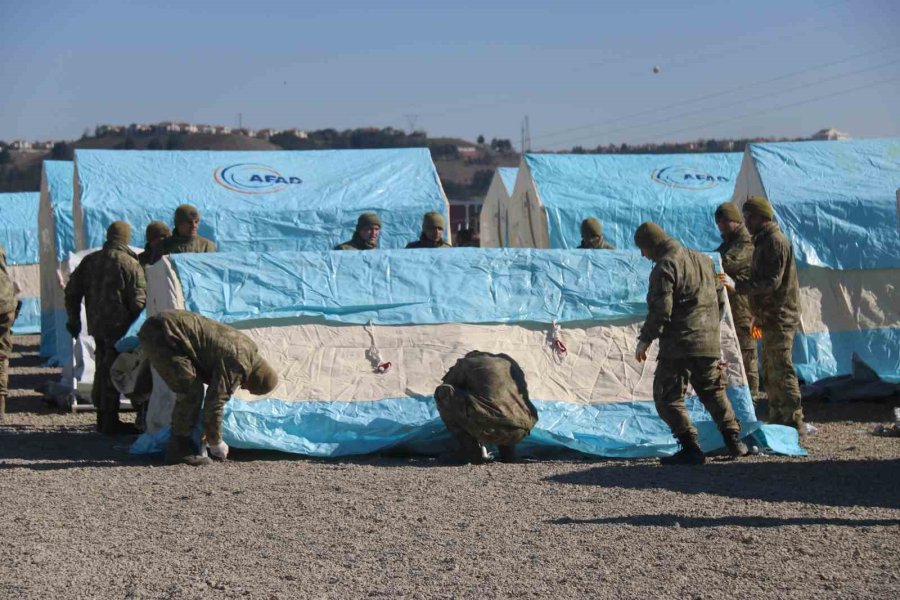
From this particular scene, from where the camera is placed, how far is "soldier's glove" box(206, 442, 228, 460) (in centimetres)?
852

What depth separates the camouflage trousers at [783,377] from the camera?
944cm

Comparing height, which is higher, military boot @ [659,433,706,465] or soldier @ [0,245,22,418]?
soldier @ [0,245,22,418]

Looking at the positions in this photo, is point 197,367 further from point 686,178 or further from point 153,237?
point 686,178

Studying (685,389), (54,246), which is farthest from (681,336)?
(54,246)

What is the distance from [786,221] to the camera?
1330cm

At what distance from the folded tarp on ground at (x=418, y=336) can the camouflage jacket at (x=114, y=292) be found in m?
1.06

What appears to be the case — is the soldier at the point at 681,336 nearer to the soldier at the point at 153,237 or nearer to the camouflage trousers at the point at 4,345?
the soldier at the point at 153,237

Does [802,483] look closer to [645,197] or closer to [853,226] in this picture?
[853,226]

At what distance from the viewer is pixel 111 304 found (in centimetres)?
1041

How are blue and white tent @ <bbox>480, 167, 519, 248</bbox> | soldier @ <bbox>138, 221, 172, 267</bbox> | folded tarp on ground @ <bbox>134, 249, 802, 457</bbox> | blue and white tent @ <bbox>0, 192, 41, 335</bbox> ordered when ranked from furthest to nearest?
A: blue and white tent @ <bbox>0, 192, 41, 335</bbox> → blue and white tent @ <bbox>480, 167, 519, 248</bbox> → soldier @ <bbox>138, 221, 172, 267</bbox> → folded tarp on ground @ <bbox>134, 249, 802, 457</bbox>

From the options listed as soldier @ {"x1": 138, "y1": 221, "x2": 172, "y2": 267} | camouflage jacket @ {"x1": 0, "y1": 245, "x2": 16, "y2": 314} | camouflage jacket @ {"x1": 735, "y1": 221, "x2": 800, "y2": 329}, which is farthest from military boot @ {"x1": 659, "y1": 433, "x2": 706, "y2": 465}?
camouflage jacket @ {"x1": 0, "y1": 245, "x2": 16, "y2": 314}

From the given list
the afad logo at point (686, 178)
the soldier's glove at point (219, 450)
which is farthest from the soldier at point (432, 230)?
the afad logo at point (686, 178)

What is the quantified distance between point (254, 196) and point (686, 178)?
6.00m

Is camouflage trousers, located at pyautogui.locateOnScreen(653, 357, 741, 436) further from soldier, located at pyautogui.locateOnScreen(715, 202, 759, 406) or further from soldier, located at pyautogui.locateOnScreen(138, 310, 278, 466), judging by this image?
soldier, located at pyautogui.locateOnScreen(138, 310, 278, 466)
